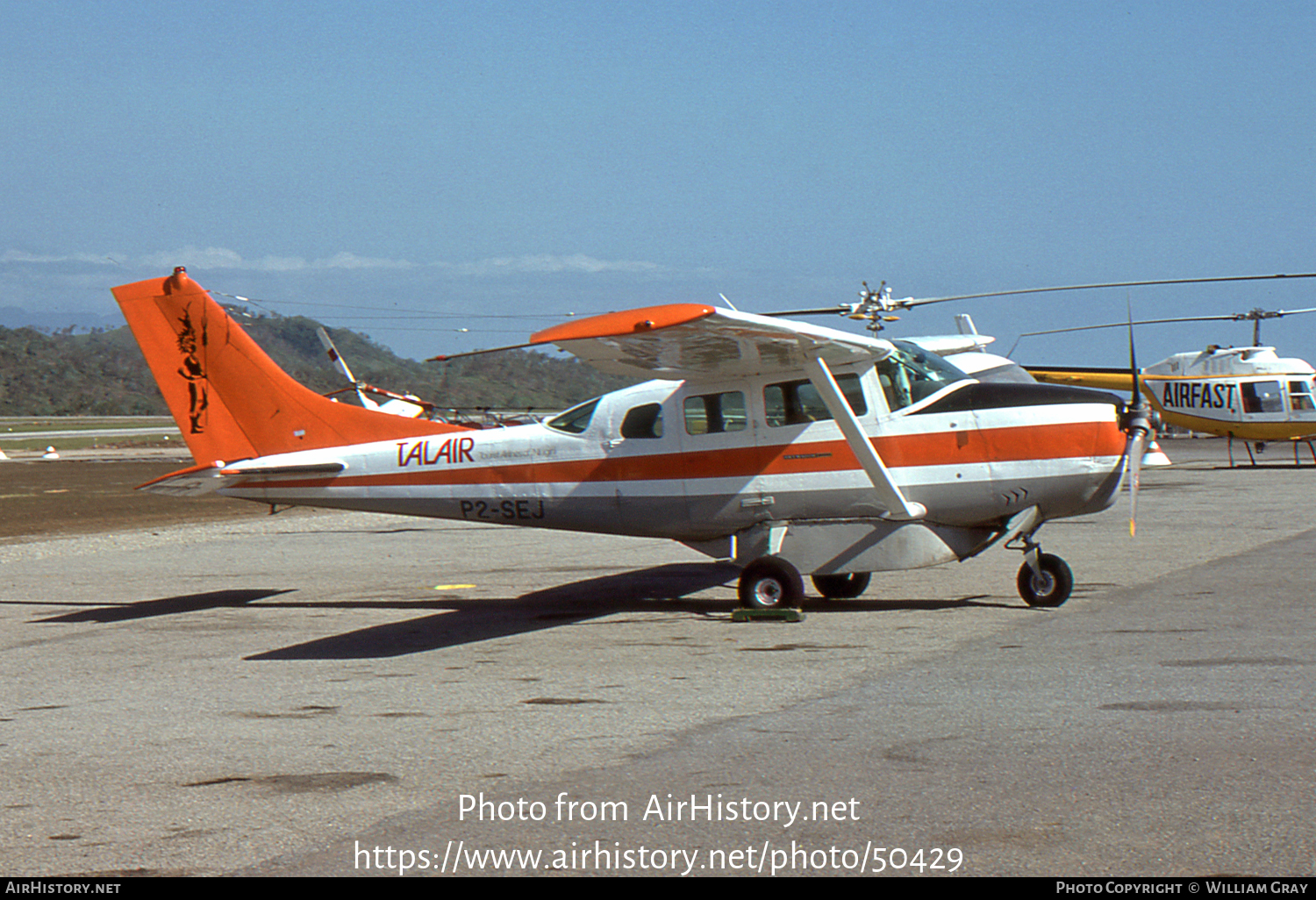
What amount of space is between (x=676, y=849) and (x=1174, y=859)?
1.70 meters

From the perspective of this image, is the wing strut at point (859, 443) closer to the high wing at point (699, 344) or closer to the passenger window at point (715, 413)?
the high wing at point (699, 344)

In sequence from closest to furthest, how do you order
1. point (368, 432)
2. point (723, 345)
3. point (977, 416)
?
1. point (723, 345)
2. point (977, 416)
3. point (368, 432)

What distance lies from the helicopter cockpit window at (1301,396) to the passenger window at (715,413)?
92.9 ft

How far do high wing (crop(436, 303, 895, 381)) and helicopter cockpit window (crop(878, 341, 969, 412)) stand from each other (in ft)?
0.59

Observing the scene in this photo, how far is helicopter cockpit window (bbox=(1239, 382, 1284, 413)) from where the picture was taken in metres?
33.5

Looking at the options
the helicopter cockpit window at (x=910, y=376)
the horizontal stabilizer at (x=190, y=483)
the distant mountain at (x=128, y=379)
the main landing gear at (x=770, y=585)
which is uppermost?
the distant mountain at (x=128, y=379)

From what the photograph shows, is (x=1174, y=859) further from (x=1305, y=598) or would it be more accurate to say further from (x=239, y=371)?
(x=239, y=371)

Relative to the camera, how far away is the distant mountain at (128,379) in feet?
440

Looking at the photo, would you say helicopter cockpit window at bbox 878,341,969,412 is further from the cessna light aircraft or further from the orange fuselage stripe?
the cessna light aircraft

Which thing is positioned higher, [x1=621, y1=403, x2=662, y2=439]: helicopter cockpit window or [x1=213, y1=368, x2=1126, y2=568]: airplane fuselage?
[x1=621, y1=403, x2=662, y2=439]: helicopter cockpit window

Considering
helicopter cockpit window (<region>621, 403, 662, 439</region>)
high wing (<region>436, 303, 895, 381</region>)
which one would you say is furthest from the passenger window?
helicopter cockpit window (<region>621, 403, 662, 439</region>)

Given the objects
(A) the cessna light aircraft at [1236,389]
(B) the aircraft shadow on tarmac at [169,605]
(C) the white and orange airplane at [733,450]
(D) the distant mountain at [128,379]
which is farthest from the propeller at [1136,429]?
(D) the distant mountain at [128,379]

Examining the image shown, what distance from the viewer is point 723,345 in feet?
32.2
